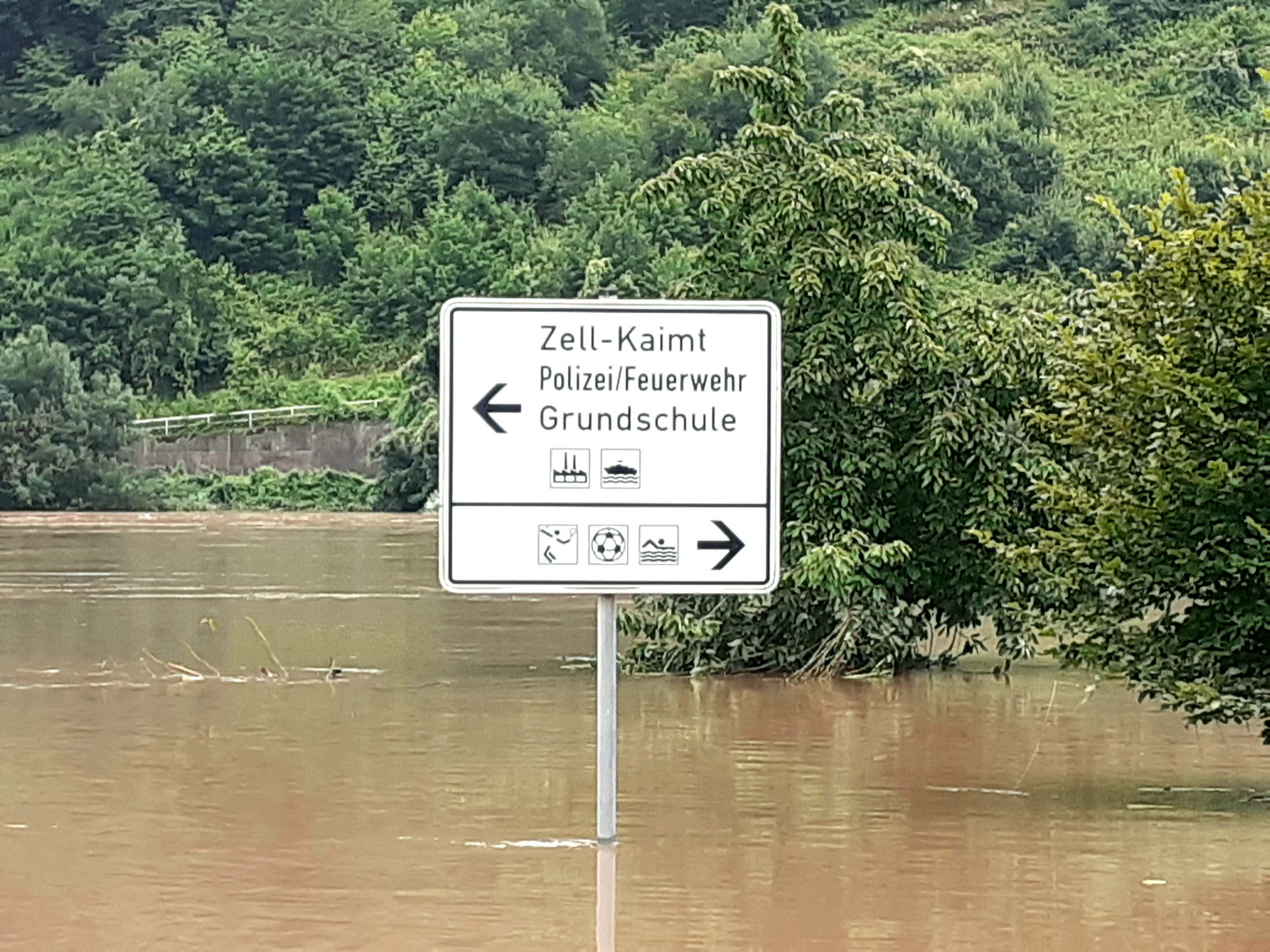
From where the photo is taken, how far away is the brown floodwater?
11.6m

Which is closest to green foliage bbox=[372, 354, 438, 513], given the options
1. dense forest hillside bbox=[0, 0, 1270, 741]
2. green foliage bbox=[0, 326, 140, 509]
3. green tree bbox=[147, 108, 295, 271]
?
dense forest hillside bbox=[0, 0, 1270, 741]

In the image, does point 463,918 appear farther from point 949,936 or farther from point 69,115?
point 69,115

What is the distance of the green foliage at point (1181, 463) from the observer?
13891 millimetres

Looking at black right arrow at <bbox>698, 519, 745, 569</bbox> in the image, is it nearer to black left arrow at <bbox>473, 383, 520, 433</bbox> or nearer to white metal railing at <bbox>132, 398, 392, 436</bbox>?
black left arrow at <bbox>473, 383, 520, 433</bbox>

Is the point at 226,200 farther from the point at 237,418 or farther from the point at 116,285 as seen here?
the point at 237,418

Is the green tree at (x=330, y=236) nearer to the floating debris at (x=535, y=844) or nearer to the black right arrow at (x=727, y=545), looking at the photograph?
the floating debris at (x=535, y=844)

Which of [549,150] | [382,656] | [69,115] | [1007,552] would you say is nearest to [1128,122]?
[549,150]

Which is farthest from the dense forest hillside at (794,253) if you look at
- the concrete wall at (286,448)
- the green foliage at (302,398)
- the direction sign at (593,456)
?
the direction sign at (593,456)

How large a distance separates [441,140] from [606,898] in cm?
10268

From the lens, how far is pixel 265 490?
248ft

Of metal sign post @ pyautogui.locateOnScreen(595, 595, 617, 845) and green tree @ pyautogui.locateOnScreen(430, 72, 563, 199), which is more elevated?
green tree @ pyautogui.locateOnScreen(430, 72, 563, 199)

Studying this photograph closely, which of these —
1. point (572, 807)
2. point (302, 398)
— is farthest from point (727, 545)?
point (302, 398)

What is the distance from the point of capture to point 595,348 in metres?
10.5

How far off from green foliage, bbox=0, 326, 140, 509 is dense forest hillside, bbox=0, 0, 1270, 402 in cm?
1518
